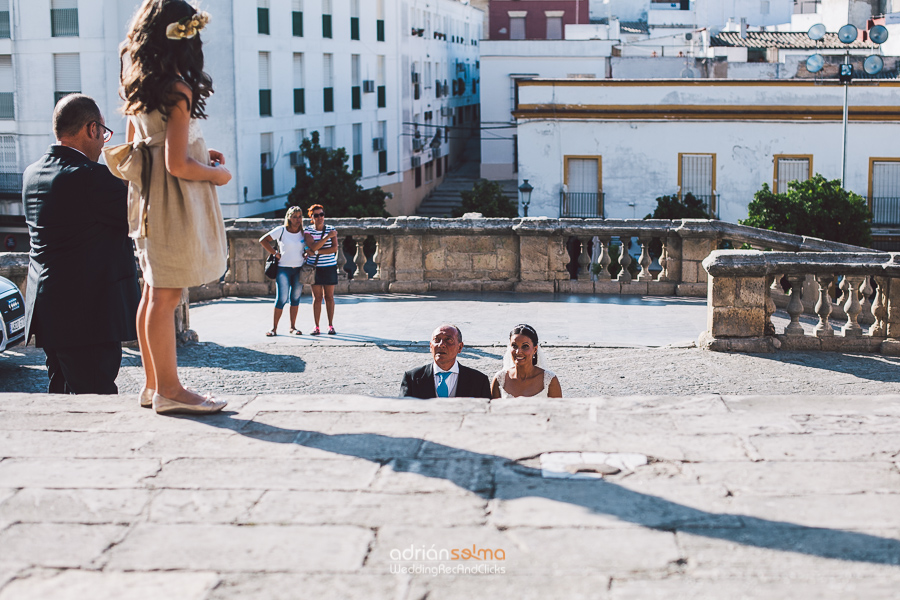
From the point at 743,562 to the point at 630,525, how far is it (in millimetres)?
367

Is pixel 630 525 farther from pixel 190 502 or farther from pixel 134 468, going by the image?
pixel 134 468

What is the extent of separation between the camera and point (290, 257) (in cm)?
1051

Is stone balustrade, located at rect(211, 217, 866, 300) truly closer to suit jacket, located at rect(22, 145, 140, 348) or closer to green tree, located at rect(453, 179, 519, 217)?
suit jacket, located at rect(22, 145, 140, 348)

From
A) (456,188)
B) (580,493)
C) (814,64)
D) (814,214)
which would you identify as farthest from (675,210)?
(456,188)

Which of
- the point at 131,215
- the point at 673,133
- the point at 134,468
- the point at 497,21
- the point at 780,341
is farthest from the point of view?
the point at 497,21

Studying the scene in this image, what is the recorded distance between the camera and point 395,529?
3.20 meters

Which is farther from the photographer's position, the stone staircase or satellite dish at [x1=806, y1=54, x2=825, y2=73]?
the stone staircase

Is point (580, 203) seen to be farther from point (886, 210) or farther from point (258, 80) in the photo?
point (258, 80)

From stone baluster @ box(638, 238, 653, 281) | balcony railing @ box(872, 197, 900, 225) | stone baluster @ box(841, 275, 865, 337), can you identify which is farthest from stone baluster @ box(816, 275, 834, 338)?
balcony railing @ box(872, 197, 900, 225)

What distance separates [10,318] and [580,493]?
5.63 meters

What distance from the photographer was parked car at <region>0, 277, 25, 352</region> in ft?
25.5

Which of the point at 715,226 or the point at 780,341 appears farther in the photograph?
the point at 715,226

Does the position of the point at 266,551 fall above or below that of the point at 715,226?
below

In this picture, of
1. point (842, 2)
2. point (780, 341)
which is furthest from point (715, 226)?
point (842, 2)
